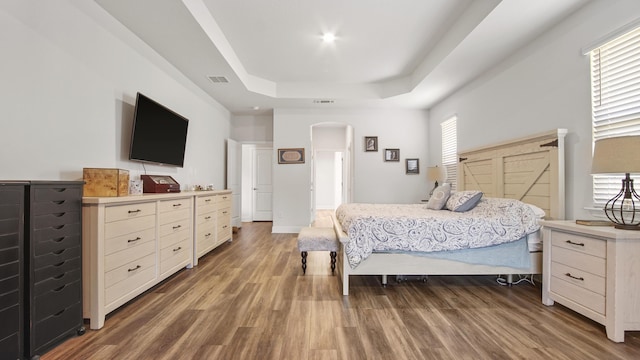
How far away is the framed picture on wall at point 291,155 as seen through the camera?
5590 millimetres

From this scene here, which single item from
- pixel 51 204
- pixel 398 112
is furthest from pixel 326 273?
pixel 398 112

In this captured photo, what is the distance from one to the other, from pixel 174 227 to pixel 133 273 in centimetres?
71

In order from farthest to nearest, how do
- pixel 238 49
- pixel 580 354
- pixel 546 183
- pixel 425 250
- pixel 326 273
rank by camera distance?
pixel 238 49
pixel 326 273
pixel 546 183
pixel 425 250
pixel 580 354

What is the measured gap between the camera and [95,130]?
8.03 ft

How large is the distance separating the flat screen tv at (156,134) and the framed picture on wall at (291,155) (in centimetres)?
215

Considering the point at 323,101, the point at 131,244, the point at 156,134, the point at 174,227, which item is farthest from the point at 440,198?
the point at 156,134

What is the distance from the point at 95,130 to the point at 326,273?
2.63 m

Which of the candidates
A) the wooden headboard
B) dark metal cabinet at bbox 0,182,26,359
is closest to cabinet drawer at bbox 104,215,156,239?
dark metal cabinet at bbox 0,182,26,359

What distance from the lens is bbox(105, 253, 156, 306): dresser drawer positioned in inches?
78.5

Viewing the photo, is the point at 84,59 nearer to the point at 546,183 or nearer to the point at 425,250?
the point at 425,250

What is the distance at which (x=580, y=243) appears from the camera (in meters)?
1.99

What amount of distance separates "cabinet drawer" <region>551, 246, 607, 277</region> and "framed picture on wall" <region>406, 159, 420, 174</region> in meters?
3.50

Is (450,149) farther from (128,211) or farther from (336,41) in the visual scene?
(128,211)

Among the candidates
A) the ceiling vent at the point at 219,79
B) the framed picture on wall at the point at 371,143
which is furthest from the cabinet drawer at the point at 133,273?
the framed picture on wall at the point at 371,143
